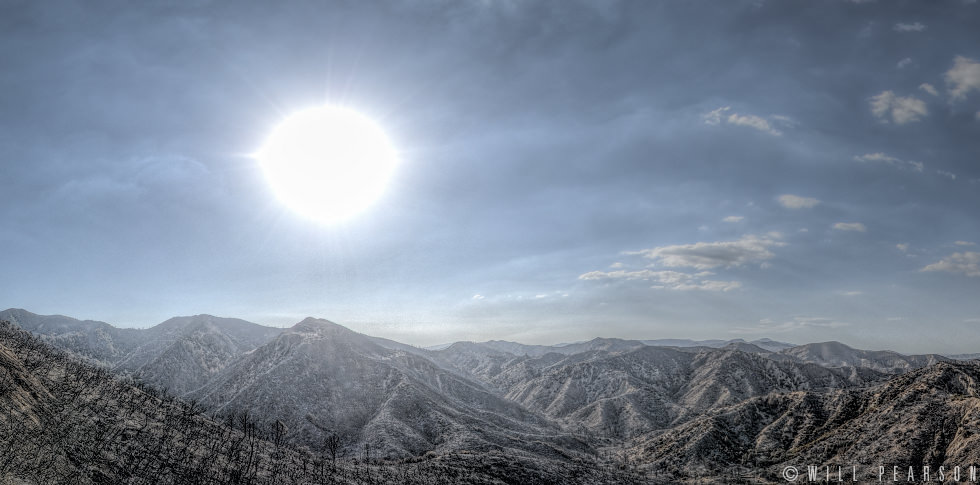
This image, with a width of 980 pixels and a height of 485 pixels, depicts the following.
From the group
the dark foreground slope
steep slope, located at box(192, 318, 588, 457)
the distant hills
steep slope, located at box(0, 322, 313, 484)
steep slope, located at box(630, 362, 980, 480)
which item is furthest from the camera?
steep slope, located at box(192, 318, 588, 457)

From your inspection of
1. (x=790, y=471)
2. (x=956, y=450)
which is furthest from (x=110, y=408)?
(x=956, y=450)

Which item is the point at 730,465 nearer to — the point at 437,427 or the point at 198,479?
the point at 437,427

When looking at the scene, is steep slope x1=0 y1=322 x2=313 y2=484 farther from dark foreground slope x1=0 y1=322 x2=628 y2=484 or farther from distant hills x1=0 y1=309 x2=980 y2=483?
distant hills x1=0 y1=309 x2=980 y2=483

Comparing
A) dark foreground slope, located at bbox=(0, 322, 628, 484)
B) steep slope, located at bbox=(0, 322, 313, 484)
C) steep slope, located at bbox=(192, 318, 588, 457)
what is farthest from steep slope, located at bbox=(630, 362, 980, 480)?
steep slope, located at bbox=(0, 322, 313, 484)

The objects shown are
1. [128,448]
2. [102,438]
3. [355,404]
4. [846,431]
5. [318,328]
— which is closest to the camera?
[102,438]

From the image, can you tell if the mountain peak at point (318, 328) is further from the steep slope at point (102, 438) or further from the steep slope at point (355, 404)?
the steep slope at point (102, 438)

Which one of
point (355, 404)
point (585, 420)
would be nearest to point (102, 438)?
point (355, 404)

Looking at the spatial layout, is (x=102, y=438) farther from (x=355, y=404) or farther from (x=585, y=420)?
(x=585, y=420)
